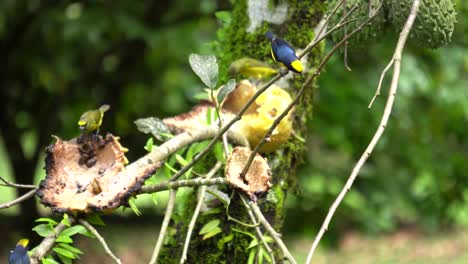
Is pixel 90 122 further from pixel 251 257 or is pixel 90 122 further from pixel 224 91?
pixel 251 257

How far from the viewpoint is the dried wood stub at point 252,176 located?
1.79m

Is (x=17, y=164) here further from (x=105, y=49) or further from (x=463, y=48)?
(x=463, y=48)

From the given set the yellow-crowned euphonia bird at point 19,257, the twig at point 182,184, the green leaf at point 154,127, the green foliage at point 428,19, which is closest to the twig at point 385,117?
the green foliage at point 428,19

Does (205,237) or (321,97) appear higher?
(205,237)

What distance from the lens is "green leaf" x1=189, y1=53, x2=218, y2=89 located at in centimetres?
176

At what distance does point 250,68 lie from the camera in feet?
7.43

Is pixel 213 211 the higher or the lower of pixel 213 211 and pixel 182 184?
the lower

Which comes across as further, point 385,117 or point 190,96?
point 190,96

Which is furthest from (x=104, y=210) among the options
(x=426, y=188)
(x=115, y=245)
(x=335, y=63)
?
(x=115, y=245)

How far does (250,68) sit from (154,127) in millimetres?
374

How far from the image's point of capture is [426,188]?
17.2ft

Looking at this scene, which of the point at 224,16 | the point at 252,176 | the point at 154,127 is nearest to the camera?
the point at 252,176

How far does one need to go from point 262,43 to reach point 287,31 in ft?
0.28

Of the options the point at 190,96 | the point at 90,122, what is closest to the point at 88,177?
the point at 90,122
